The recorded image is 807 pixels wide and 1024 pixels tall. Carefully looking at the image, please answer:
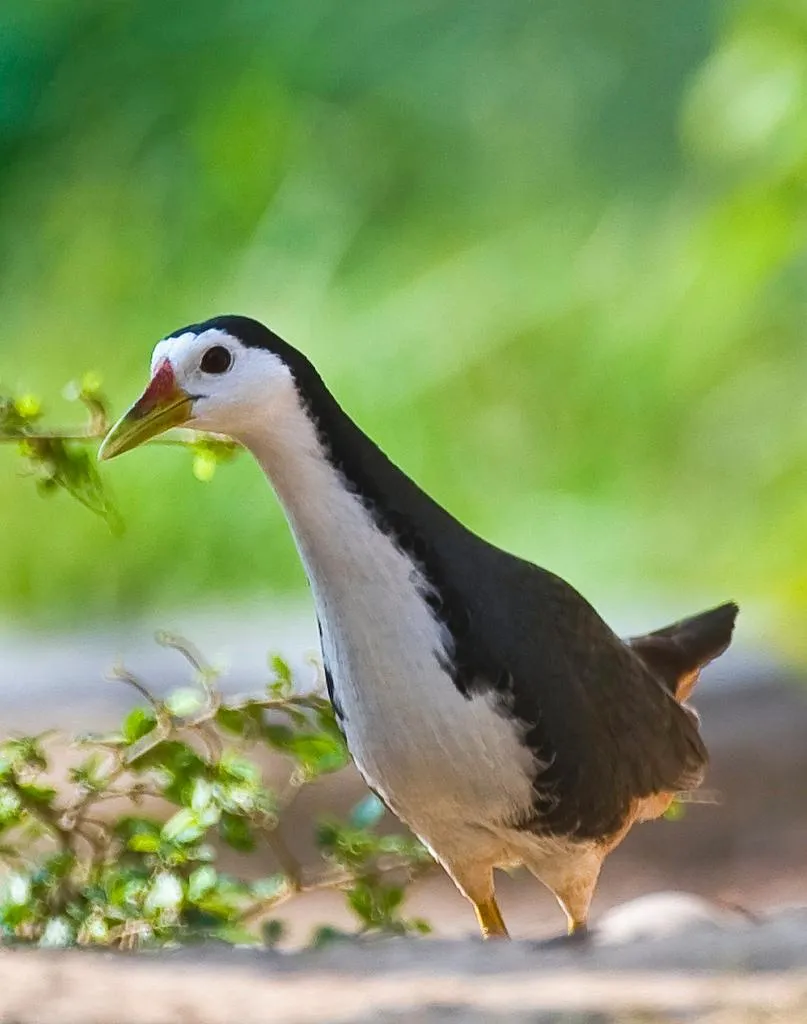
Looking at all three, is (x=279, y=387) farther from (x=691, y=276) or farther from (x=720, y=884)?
(x=691, y=276)

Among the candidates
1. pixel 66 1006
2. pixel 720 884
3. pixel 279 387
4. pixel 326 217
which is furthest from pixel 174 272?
pixel 66 1006

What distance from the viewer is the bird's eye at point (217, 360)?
2.30ft

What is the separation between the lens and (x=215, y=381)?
0.70 metres

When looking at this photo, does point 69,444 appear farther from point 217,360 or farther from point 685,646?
point 685,646

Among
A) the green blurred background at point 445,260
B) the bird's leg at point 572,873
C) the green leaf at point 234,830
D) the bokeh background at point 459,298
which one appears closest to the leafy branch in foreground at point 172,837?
the green leaf at point 234,830

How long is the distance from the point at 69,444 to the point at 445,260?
1064 millimetres

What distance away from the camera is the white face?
69 centimetres

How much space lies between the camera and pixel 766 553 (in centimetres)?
154

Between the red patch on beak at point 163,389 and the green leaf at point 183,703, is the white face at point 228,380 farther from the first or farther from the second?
the green leaf at point 183,703

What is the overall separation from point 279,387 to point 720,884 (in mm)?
816

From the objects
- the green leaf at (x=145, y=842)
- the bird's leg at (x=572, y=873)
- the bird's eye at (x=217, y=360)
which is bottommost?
the bird's leg at (x=572, y=873)

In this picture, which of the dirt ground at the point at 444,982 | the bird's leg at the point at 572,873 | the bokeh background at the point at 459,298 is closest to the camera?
the dirt ground at the point at 444,982

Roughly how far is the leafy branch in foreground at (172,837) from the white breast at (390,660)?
0.41 feet

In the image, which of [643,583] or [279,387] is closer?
[279,387]
